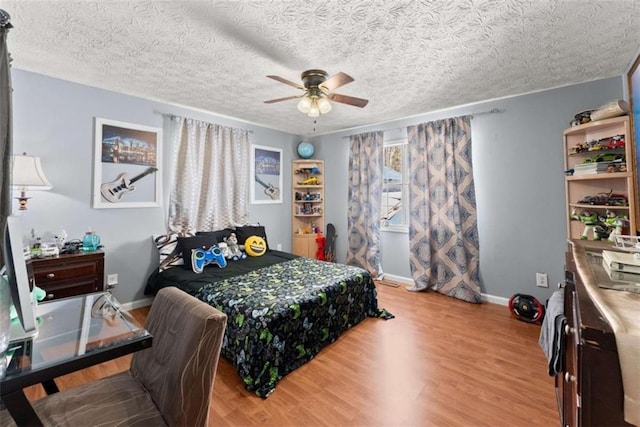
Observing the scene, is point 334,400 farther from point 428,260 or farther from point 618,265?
point 428,260

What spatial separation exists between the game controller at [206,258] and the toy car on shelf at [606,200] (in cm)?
365

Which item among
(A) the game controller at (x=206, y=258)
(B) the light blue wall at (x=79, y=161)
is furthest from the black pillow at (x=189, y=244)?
(B) the light blue wall at (x=79, y=161)

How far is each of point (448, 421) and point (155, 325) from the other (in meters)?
1.69

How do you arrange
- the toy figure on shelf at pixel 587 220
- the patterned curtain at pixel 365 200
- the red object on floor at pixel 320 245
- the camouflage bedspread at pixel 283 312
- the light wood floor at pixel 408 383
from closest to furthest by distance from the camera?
the light wood floor at pixel 408 383, the camouflage bedspread at pixel 283 312, the toy figure on shelf at pixel 587 220, the patterned curtain at pixel 365 200, the red object on floor at pixel 320 245

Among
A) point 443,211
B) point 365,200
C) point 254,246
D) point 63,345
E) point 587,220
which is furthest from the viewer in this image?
point 365,200

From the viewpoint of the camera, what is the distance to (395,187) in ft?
13.8

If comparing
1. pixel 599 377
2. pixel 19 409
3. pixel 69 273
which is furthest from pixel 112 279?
pixel 599 377

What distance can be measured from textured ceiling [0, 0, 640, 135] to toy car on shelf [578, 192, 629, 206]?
1.14 meters

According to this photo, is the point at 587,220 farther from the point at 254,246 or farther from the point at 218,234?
the point at 218,234

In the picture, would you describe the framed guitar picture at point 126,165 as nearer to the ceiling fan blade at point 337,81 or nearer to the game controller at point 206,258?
the game controller at point 206,258

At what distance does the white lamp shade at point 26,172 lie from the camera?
2162 mm

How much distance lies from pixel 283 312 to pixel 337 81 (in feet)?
5.88

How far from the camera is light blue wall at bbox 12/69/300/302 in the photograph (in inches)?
99.9

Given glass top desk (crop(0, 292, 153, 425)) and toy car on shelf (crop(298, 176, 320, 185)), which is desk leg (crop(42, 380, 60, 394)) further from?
toy car on shelf (crop(298, 176, 320, 185))
